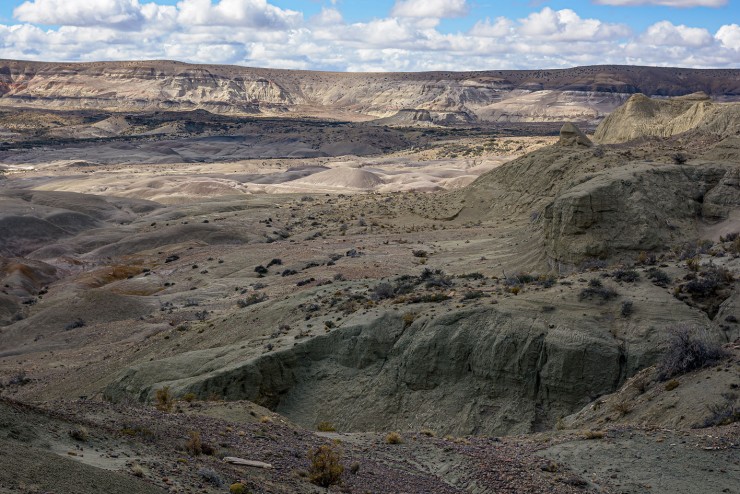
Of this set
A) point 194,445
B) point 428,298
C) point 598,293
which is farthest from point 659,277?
point 194,445

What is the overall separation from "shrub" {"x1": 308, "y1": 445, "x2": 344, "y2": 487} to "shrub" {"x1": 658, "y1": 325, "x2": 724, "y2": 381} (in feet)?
19.9

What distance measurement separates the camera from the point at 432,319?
19.5 meters

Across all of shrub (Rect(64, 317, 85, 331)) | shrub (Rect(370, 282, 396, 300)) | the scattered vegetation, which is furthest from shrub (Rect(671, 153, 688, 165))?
shrub (Rect(64, 317, 85, 331))

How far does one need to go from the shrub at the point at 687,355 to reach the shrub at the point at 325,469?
19.9 ft

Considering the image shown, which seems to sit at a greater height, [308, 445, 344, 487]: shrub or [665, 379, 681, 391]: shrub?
[665, 379, 681, 391]: shrub

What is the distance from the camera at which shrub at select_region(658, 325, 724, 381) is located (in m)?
15.0

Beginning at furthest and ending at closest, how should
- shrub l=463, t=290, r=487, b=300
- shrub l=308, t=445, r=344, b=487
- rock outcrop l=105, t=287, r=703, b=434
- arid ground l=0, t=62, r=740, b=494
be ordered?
shrub l=463, t=290, r=487, b=300
rock outcrop l=105, t=287, r=703, b=434
arid ground l=0, t=62, r=740, b=494
shrub l=308, t=445, r=344, b=487

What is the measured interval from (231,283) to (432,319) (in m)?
20.3

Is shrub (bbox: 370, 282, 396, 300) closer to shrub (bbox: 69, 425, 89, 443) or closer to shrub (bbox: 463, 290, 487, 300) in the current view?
shrub (bbox: 463, 290, 487, 300)

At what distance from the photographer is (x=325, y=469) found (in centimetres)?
1210

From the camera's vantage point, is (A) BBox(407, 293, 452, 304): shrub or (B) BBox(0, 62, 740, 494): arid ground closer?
(B) BBox(0, 62, 740, 494): arid ground

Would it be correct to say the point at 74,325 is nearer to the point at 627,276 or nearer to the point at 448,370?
the point at 448,370

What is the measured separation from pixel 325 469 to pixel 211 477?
181 centimetres

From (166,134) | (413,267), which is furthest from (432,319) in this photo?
(166,134)
